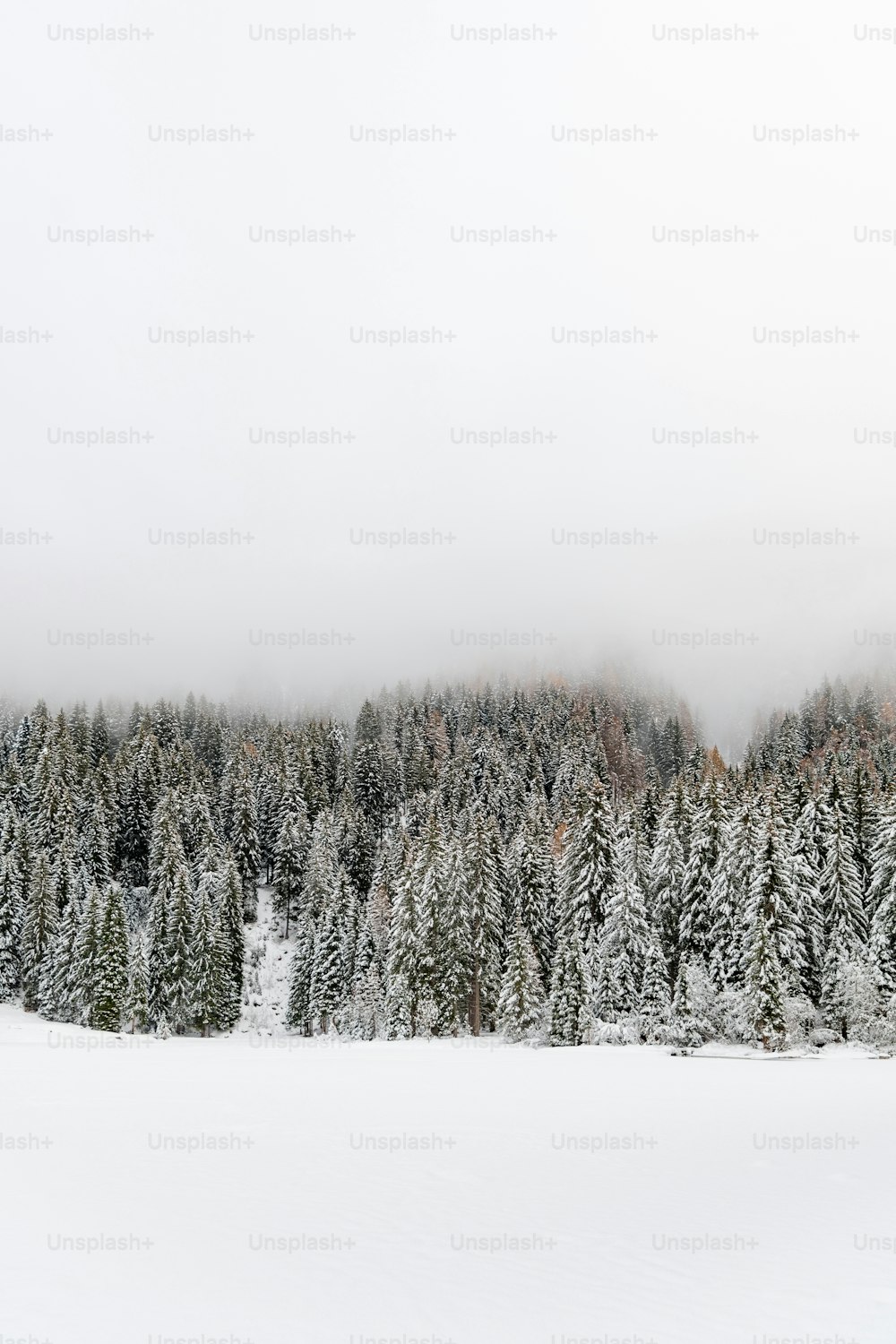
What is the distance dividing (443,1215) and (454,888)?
4078 cm

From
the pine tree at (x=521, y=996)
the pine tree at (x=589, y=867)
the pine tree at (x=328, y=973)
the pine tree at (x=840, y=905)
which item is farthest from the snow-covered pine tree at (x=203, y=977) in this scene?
the pine tree at (x=840, y=905)

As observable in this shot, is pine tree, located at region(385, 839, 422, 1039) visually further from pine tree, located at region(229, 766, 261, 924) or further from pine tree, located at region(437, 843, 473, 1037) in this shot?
pine tree, located at region(229, 766, 261, 924)

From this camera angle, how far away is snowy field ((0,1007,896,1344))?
8531 mm

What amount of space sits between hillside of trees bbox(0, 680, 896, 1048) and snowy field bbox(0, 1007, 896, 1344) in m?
17.6

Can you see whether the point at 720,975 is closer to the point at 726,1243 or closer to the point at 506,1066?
the point at 506,1066

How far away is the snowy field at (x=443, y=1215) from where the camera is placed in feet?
28.0

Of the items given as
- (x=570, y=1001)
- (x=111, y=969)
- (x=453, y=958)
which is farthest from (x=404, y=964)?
(x=111, y=969)

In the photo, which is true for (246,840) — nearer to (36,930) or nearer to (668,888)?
(36,930)

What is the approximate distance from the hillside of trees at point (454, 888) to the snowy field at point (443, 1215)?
57.9 feet

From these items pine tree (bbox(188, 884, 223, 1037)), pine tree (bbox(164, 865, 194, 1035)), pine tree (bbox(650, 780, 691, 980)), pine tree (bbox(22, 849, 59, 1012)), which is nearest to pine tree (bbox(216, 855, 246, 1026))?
pine tree (bbox(188, 884, 223, 1037))

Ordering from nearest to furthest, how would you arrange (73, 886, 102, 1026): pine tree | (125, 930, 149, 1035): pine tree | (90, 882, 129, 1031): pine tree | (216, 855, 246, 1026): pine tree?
(90, 882, 129, 1031): pine tree, (73, 886, 102, 1026): pine tree, (125, 930, 149, 1035): pine tree, (216, 855, 246, 1026): pine tree

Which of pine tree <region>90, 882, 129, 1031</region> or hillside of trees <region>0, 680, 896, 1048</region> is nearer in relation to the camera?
hillside of trees <region>0, 680, 896, 1048</region>

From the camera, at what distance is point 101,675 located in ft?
593

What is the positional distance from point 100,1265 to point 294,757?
9212 cm
